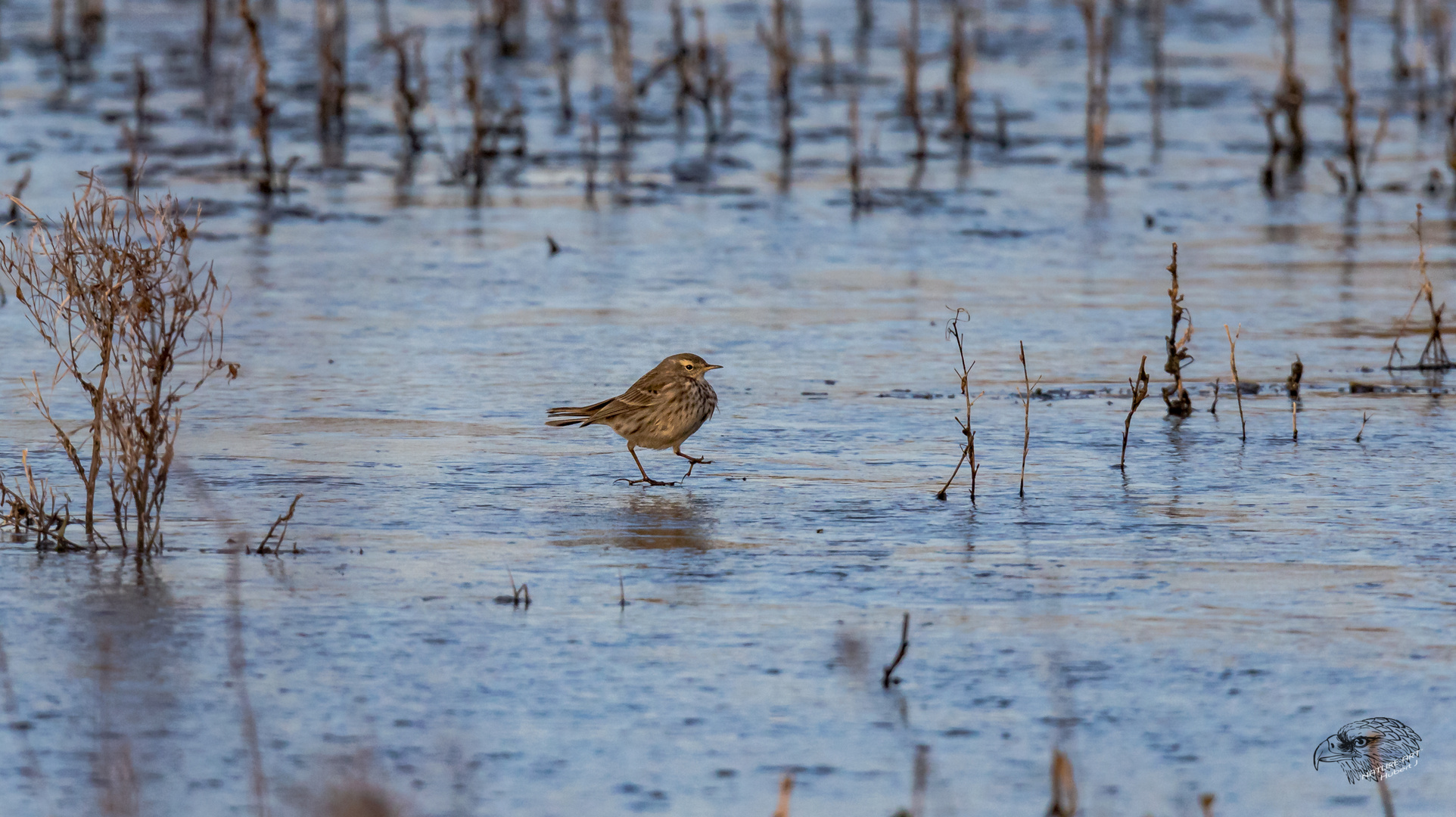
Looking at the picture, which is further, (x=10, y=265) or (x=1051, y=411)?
(x=1051, y=411)

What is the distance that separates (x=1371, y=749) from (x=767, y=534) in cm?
226

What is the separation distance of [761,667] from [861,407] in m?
3.33

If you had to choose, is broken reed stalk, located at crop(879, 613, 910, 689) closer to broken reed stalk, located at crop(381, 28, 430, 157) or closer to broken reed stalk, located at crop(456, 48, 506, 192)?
broken reed stalk, located at crop(456, 48, 506, 192)

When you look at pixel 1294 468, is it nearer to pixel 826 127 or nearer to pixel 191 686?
pixel 191 686

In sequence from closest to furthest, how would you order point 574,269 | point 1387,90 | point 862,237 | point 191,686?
1. point 191,686
2. point 574,269
3. point 862,237
4. point 1387,90

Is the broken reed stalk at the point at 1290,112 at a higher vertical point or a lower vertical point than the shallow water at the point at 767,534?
higher

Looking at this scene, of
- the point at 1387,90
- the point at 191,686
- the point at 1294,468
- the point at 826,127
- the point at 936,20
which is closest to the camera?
the point at 191,686

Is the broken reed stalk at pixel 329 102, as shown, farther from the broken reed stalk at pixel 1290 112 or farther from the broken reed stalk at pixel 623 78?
the broken reed stalk at pixel 1290 112

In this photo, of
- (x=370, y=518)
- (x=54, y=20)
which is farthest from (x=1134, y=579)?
(x=54, y=20)

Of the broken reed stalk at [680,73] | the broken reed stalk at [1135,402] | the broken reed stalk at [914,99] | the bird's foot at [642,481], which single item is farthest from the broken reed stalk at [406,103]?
the broken reed stalk at [1135,402]

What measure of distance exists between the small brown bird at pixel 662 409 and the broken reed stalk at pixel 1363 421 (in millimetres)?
2428

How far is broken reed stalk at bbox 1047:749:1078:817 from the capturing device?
11.8 feet

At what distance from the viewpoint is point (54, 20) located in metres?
22.0

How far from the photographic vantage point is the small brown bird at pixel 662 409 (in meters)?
7.00
